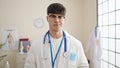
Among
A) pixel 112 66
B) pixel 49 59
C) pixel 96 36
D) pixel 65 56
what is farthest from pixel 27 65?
pixel 96 36

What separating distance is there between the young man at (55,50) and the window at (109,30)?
112 centimetres

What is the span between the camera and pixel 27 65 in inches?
58.1

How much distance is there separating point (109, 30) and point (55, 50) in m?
1.47

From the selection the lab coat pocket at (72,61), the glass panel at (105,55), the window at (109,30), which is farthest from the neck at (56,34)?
the glass panel at (105,55)

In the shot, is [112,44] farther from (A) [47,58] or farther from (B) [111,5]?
(A) [47,58]

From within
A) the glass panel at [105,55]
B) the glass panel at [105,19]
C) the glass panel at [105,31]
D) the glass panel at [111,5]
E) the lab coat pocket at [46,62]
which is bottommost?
the glass panel at [105,55]

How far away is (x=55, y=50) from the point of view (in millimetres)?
1529

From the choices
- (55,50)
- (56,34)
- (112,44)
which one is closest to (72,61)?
(55,50)

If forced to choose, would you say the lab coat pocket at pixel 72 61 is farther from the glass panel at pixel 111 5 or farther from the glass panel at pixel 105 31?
the glass panel at pixel 105 31

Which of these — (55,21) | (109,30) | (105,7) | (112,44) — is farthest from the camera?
(105,7)

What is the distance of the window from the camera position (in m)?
2.46

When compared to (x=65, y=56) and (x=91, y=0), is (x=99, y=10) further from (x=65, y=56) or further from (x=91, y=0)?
(x=65, y=56)

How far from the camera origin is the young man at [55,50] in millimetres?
1473

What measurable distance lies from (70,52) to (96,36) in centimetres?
156
